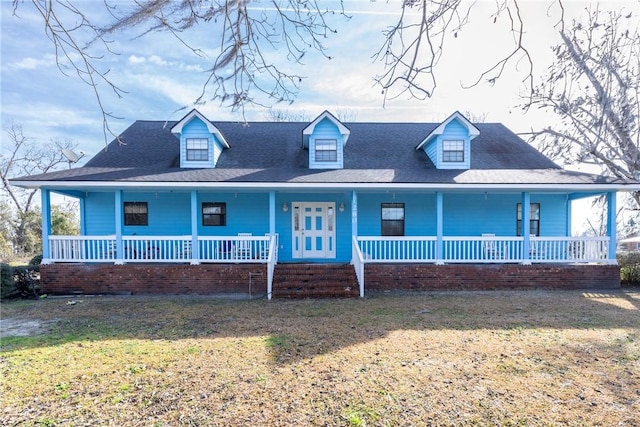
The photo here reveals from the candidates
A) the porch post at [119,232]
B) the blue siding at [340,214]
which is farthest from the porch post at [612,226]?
the porch post at [119,232]

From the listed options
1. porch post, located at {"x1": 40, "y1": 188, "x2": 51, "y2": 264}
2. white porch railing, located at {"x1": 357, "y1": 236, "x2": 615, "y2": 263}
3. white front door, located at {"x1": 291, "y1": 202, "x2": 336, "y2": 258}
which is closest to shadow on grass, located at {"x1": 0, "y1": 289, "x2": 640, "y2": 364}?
white porch railing, located at {"x1": 357, "y1": 236, "x2": 615, "y2": 263}

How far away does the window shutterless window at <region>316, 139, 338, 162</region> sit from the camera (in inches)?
489

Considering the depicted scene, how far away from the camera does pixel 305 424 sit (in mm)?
3328

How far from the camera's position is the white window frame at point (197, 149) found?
40.3 feet

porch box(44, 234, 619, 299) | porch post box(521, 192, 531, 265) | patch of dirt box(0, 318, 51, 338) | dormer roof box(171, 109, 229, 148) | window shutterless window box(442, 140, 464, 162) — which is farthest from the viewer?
window shutterless window box(442, 140, 464, 162)

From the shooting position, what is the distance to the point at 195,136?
1230 centimetres

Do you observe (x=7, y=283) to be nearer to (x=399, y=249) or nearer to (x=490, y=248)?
(x=399, y=249)

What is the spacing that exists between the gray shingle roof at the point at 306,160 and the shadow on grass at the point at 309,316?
3.89 meters

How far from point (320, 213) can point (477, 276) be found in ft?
20.2

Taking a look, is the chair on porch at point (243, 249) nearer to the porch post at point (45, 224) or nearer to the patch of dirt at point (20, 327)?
the patch of dirt at point (20, 327)

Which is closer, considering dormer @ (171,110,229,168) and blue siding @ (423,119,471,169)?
dormer @ (171,110,229,168)

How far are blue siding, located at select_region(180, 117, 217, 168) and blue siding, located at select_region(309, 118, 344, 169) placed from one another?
385 centimetres

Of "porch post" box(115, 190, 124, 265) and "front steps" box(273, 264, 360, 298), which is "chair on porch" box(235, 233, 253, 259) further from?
"porch post" box(115, 190, 124, 265)

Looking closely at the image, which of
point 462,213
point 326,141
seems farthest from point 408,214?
point 326,141
